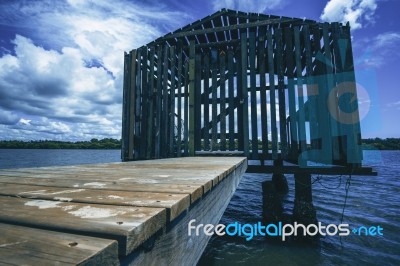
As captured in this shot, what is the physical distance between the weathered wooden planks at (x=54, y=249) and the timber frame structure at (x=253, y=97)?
520 centimetres

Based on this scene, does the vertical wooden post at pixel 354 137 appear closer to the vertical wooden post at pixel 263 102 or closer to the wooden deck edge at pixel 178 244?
the vertical wooden post at pixel 263 102

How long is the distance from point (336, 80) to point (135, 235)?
5.76 metres

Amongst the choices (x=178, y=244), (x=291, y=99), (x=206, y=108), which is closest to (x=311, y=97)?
(x=291, y=99)

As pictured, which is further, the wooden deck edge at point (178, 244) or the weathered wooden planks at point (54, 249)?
the wooden deck edge at point (178, 244)

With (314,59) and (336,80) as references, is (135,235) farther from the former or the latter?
(314,59)

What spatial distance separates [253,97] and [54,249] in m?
5.63

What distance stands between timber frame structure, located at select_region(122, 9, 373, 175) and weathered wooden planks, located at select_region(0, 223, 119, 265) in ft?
17.1

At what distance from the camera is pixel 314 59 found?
582cm

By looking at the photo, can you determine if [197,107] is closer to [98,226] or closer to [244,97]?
[244,97]

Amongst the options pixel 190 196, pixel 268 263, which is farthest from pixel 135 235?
pixel 268 263

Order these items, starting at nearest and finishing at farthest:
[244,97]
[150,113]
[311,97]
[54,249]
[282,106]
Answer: [54,249] → [311,97] → [282,106] → [244,97] → [150,113]

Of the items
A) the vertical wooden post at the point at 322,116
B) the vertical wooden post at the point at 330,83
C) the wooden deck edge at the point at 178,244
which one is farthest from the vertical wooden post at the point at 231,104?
the wooden deck edge at the point at 178,244

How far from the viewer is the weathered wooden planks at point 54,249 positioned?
1.74 ft

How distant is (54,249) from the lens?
58 cm
